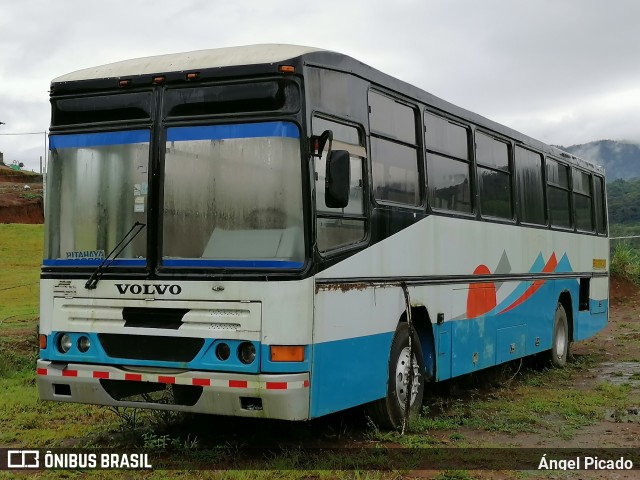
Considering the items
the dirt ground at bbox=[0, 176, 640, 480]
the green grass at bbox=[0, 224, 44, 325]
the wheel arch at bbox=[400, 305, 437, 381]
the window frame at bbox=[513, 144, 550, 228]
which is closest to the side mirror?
the dirt ground at bbox=[0, 176, 640, 480]

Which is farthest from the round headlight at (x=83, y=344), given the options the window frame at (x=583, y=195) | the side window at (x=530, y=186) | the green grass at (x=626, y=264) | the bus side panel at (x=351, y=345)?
the green grass at (x=626, y=264)

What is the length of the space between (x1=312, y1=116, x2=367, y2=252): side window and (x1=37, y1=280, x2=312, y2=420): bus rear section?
0.58 metres

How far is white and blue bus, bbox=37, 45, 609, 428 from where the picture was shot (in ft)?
22.6

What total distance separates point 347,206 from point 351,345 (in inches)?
45.8

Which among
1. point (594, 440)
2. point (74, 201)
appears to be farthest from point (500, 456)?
point (74, 201)

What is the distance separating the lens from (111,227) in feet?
24.4

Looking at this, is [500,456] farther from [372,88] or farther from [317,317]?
[372,88]

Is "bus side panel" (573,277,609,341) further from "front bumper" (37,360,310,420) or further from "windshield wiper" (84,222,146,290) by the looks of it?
"windshield wiper" (84,222,146,290)

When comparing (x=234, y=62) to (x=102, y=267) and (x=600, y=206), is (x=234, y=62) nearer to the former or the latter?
(x=102, y=267)

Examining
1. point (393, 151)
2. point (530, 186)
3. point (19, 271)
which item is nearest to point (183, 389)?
point (393, 151)

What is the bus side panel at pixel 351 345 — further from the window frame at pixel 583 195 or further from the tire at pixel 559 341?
the window frame at pixel 583 195

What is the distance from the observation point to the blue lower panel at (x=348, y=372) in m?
6.97

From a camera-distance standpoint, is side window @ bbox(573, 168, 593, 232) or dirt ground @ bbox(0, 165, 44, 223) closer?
side window @ bbox(573, 168, 593, 232)

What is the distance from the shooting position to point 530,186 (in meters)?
12.6
